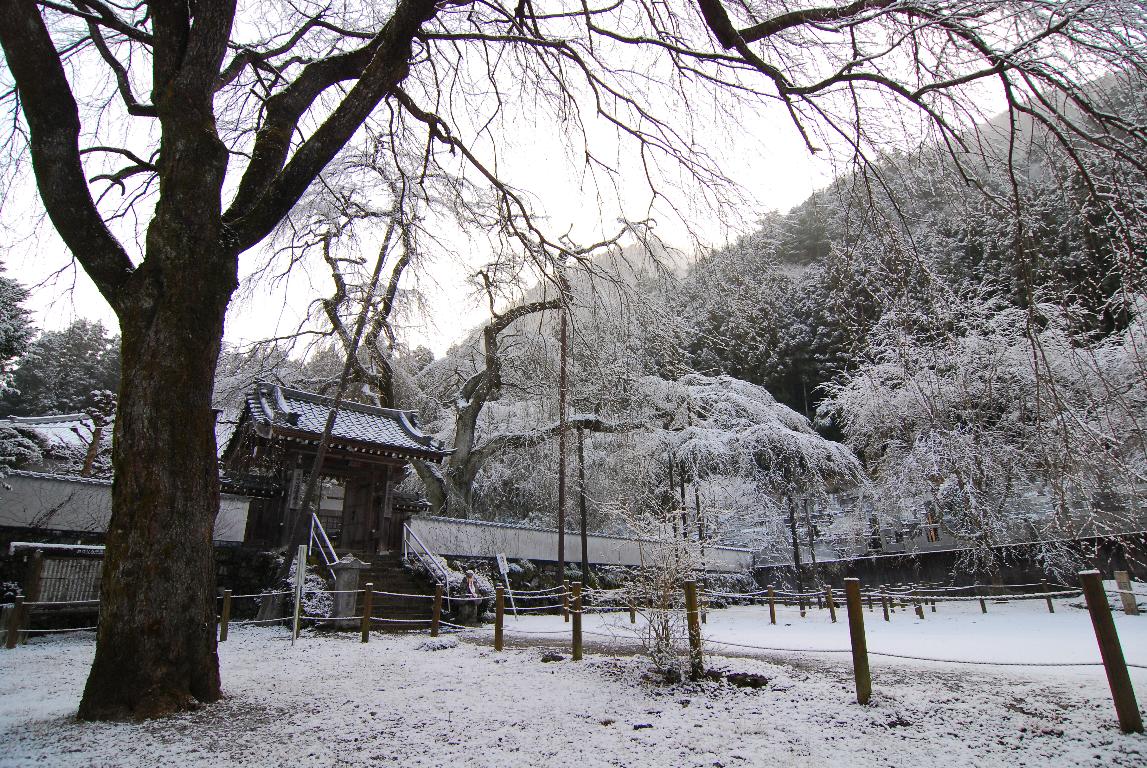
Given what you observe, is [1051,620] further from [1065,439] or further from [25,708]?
[25,708]

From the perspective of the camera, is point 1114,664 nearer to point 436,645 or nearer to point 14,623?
point 436,645

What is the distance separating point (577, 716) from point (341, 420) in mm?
11563

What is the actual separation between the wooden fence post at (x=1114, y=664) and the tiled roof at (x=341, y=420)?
11842 mm

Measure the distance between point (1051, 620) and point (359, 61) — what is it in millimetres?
14030

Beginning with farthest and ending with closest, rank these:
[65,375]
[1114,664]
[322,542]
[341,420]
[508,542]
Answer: [65,375] < [508,542] < [341,420] < [322,542] < [1114,664]

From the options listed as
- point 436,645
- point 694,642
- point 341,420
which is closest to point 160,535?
point 694,642

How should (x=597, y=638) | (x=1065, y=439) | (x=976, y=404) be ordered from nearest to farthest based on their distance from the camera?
(x=1065, y=439) → (x=597, y=638) → (x=976, y=404)

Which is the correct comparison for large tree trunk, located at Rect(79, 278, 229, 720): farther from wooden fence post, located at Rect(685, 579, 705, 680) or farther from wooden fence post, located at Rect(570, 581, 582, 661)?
wooden fence post, located at Rect(685, 579, 705, 680)

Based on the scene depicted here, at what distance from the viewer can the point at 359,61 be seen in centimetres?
451

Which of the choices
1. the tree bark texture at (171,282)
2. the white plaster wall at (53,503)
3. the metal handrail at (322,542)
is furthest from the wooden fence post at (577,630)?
the white plaster wall at (53,503)

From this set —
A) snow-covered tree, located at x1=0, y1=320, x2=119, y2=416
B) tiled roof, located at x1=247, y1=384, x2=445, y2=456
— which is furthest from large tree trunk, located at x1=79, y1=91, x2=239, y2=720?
snow-covered tree, located at x1=0, y1=320, x2=119, y2=416

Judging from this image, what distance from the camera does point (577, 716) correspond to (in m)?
3.47

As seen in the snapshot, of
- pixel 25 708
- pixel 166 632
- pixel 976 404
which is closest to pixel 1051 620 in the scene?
pixel 976 404

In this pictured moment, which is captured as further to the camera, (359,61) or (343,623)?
(343,623)
